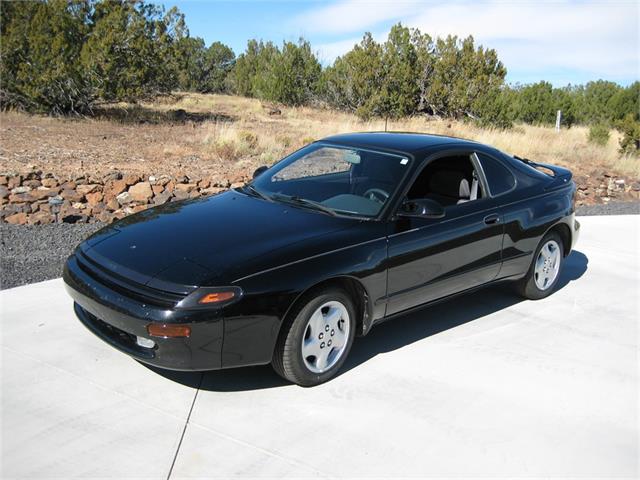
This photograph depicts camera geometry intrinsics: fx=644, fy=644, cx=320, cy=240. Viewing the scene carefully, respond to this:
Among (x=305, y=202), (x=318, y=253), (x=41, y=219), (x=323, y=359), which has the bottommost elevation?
(x=323, y=359)

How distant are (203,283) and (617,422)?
2592mm

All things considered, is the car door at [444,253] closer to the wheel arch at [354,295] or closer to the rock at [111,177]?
the wheel arch at [354,295]

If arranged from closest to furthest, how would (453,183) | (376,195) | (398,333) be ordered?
(376,195) < (398,333) < (453,183)

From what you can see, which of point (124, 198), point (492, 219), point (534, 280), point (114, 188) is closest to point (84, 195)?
point (114, 188)

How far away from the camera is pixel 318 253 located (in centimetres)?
395

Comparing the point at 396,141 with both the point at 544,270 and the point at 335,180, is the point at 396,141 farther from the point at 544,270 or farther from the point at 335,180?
the point at 544,270

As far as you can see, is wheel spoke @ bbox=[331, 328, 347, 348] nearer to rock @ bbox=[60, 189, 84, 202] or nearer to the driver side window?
the driver side window

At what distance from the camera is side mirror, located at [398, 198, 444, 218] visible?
4395mm

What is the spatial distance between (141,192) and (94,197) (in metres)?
0.61

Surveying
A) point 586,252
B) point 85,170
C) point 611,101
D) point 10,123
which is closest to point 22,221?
point 85,170

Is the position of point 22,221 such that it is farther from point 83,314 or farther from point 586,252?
point 586,252

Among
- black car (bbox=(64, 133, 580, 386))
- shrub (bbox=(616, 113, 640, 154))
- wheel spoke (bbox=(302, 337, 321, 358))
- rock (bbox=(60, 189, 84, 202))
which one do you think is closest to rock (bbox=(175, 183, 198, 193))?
rock (bbox=(60, 189, 84, 202))

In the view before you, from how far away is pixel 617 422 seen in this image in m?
3.87

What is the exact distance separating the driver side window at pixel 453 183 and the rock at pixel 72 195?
524 centimetres
